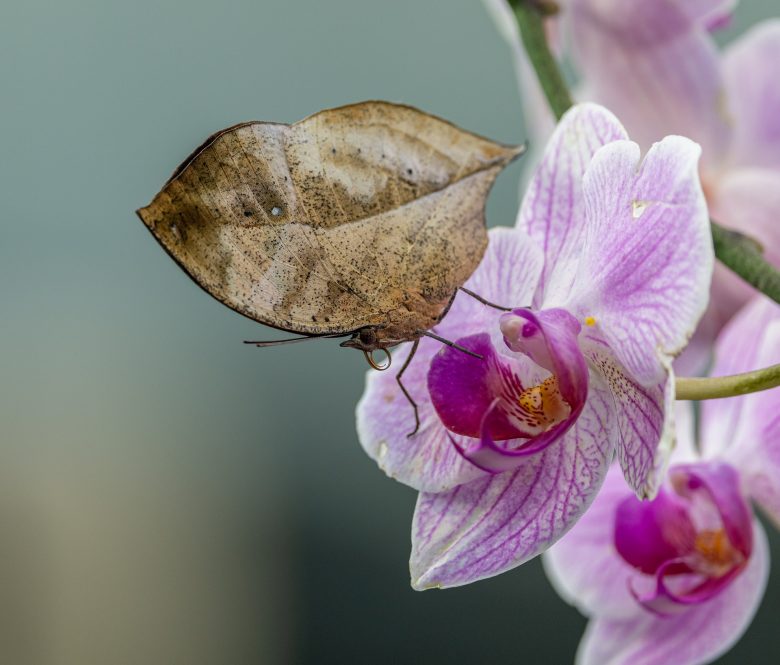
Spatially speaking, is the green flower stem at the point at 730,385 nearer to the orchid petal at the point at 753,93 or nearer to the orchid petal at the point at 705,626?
the orchid petal at the point at 705,626

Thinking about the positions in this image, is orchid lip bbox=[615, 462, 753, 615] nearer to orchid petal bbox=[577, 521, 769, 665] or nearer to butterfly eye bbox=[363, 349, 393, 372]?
orchid petal bbox=[577, 521, 769, 665]

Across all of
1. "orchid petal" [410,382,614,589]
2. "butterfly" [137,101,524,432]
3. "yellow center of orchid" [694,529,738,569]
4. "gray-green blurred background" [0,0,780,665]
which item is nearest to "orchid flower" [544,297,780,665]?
"yellow center of orchid" [694,529,738,569]

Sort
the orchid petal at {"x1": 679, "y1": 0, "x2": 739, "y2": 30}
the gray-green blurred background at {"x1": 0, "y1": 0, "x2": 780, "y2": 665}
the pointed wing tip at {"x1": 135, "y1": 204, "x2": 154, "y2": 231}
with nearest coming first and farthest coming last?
1. the pointed wing tip at {"x1": 135, "y1": 204, "x2": 154, "y2": 231}
2. the orchid petal at {"x1": 679, "y1": 0, "x2": 739, "y2": 30}
3. the gray-green blurred background at {"x1": 0, "y1": 0, "x2": 780, "y2": 665}

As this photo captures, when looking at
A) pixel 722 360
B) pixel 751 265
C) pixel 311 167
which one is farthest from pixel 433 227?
pixel 722 360

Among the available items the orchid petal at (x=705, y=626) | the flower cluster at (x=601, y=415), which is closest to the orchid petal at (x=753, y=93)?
the flower cluster at (x=601, y=415)

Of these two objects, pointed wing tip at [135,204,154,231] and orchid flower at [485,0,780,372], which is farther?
orchid flower at [485,0,780,372]

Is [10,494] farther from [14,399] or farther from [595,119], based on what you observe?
[595,119]
